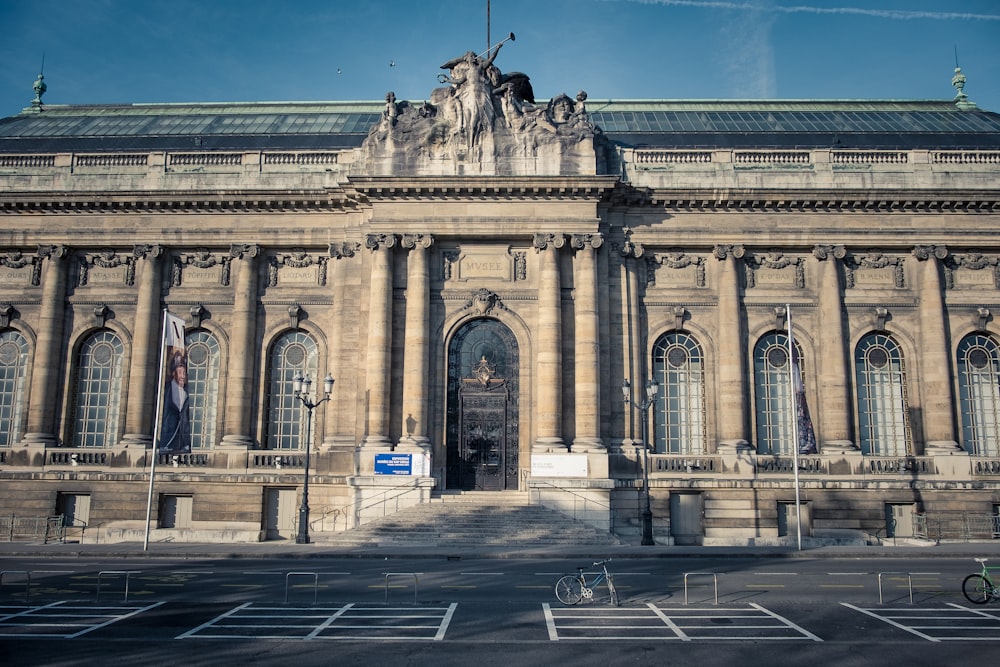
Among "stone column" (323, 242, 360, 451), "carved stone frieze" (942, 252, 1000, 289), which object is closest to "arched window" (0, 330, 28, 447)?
"stone column" (323, 242, 360, 451)

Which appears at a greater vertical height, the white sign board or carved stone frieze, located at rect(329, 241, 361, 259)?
carved stone frieze, located at rect(329, 241, 361, 259)

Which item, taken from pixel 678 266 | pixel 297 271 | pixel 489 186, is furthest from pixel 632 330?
pixel 297 271

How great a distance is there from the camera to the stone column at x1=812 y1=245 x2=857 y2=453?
1387 inches

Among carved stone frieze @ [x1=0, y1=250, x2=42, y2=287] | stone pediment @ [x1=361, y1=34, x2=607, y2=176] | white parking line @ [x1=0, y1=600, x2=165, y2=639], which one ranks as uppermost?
stone pediment @ [x1=361, y1=34, x2=607, y2=176]

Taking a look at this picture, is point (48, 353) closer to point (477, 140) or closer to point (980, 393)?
point (477, 140)

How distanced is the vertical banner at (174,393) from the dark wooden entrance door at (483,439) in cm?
1166

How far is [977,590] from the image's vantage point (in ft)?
61.2

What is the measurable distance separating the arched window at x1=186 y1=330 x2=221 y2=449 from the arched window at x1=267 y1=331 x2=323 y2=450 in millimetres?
2556

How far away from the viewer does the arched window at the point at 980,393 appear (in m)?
36.2

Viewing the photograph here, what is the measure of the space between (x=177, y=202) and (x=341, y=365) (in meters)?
10.9

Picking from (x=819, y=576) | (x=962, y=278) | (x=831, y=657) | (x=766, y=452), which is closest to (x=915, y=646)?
(x=831, y=657)

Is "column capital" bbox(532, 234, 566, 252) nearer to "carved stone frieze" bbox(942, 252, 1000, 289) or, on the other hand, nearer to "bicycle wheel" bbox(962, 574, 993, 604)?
"carved stone frieze" bbox(942, 252, 1000, 289)

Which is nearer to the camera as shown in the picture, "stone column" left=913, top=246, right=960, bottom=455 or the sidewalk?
the sidewalk

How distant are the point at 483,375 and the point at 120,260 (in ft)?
59.6
